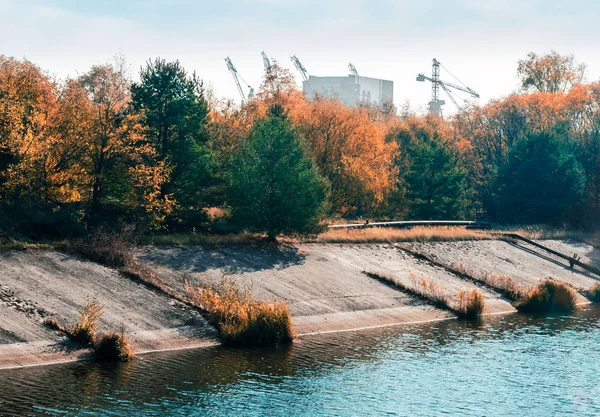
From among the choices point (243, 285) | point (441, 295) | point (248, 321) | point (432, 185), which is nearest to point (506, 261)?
point (441, 295)

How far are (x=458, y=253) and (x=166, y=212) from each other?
74.2 ft

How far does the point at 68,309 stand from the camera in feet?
103

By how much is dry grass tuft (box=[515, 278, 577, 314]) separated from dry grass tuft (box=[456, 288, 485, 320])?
14.8 feet

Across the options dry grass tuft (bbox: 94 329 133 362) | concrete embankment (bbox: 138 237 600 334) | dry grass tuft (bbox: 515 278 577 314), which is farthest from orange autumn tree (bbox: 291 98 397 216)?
dry grass tuft (bbox: 94 329 133 362)

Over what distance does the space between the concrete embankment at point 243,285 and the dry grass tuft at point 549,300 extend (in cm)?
113

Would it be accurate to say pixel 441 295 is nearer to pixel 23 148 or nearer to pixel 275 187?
pixel 275 187

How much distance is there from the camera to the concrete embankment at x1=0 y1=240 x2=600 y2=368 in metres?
30.3

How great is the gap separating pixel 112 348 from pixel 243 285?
11270mm

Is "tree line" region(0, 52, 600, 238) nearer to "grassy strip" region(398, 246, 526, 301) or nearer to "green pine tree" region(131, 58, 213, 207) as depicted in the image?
"green pine tree" region(131, 58, 213, 207)

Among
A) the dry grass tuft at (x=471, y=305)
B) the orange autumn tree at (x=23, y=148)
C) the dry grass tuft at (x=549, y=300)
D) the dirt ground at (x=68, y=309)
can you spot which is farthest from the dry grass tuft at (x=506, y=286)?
the orange autumn tree at (x=23, y=148)

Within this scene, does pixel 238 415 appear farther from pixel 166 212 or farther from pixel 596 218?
pixel 596 218

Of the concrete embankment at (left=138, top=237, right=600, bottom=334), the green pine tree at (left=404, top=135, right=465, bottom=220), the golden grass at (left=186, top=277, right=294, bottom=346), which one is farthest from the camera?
the green pine tree at (left=404, top=135, right=465, bottom=220)

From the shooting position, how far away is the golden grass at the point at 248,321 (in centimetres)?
3216

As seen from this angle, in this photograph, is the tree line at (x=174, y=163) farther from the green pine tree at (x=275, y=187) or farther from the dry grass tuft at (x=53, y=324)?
the dry grass tuft at (x=53, y=324)
